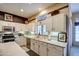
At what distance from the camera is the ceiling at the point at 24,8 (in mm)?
1640

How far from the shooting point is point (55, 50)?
1602 millimetres

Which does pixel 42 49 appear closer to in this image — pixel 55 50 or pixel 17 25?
pixel 55 50

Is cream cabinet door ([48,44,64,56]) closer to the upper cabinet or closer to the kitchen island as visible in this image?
the kitchen island

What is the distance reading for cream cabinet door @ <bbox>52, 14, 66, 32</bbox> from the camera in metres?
1.63

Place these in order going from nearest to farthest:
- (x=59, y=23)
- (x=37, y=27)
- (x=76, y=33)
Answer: (x=76, y=33)
(x=59, y=23)
(x=37, y=27)

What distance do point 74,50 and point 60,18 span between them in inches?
25.4

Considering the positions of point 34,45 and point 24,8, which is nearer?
point 24,8

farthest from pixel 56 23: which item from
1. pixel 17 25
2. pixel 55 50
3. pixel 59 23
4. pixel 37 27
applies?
pixel 17 25

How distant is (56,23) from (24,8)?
2.36 ft

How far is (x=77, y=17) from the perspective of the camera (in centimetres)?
150

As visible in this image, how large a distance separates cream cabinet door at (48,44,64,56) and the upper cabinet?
358mm

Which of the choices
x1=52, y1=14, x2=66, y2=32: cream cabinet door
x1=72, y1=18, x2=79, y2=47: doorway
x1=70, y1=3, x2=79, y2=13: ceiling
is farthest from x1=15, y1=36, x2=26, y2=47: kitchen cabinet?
x1=70, y1=3, x2=79, y2=13: ceiling

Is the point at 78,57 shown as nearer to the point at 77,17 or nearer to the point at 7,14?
the point at 77,17

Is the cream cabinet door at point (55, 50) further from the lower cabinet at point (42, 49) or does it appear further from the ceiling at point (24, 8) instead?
the ceiling at point (24, 8)
